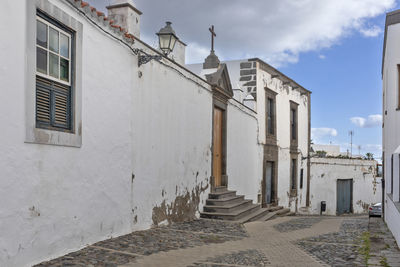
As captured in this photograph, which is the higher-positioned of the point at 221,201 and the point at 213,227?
the point at 221,201

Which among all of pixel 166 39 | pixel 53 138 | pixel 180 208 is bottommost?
pixel 180 208

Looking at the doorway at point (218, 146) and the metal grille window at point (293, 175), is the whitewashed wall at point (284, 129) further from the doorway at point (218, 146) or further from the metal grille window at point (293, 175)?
the doorway at point (218, 146)

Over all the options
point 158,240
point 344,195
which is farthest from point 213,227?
point 344,195

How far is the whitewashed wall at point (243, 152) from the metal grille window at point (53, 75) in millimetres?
7591

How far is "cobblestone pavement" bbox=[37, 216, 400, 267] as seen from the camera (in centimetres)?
555

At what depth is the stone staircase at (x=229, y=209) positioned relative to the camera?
10.2 meters

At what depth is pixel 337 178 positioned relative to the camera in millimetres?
22000

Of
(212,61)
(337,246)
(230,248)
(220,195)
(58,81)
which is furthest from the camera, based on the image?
(212,61)

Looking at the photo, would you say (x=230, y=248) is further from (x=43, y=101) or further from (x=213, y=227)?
(x=43, y=101)

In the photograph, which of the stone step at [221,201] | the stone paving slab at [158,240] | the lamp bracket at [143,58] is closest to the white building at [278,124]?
the stone step at [221,201]

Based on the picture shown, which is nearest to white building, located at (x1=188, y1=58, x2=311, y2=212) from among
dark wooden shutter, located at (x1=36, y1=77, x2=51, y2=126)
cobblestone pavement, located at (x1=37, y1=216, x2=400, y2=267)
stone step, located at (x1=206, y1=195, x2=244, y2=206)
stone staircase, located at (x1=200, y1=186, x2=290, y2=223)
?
stone staircase, located at (x1=200, y1=186, x2=290, y2=223)

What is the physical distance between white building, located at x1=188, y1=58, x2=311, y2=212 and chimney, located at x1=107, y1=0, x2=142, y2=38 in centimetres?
731

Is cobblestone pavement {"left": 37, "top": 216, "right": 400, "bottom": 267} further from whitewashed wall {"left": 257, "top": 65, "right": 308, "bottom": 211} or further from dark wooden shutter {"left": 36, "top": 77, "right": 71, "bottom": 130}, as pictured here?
whitewashed wall {"left": 257, "top": 65, "right": 308, "bottom": 211}

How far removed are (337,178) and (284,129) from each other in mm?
5914
